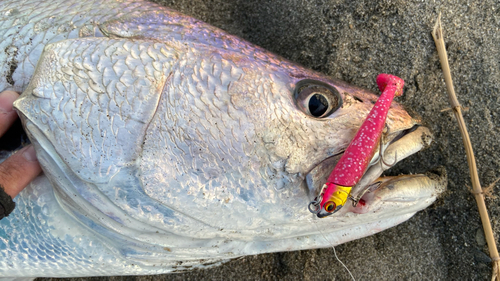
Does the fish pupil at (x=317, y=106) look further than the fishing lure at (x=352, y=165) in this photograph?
Yes

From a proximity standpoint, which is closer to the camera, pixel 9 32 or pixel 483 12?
pixel 9 32

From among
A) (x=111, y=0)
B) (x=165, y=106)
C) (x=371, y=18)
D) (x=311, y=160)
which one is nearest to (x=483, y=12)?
(x=371, y=18)

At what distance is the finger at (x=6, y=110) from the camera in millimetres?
1146

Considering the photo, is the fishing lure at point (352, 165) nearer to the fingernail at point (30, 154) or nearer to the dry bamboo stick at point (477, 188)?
the dry bamboo stick at point (477, 188)

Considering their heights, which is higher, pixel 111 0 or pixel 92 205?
pixel 111 0

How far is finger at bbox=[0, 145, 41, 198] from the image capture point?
1.10 m

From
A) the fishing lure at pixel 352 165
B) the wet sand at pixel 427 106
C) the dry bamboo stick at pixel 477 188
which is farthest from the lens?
the wet sand at pixel 427 106

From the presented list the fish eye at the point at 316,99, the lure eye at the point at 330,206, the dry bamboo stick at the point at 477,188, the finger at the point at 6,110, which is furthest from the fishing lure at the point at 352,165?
the finger at the point at 6,110

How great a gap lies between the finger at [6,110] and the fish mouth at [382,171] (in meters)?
1.09

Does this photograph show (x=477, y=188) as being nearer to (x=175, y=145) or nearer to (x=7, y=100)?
(x=175, y=145)

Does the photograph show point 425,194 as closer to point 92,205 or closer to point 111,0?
point 92,205

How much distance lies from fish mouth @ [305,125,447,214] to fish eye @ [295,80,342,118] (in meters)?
0.16

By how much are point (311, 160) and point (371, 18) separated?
0.97 meters

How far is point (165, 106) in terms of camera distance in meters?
1.03
